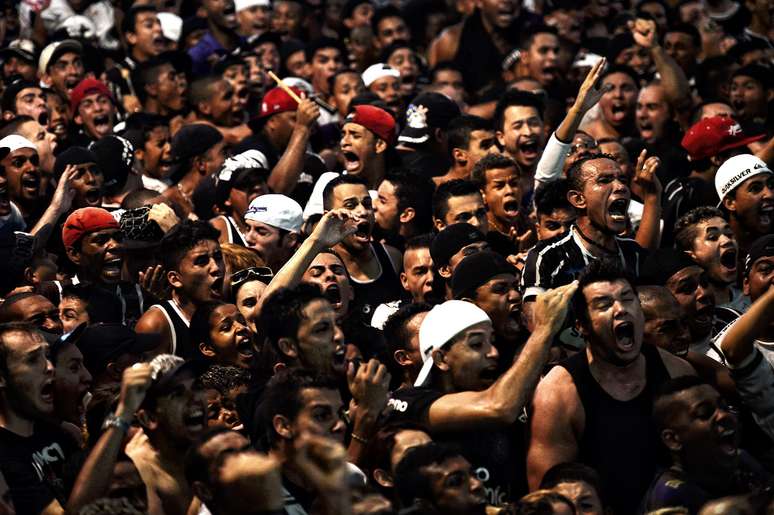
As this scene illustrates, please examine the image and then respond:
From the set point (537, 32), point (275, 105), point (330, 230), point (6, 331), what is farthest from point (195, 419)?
point (537, 32)

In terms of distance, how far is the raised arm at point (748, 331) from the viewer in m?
8.83

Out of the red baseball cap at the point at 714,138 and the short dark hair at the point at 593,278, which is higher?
the short dark hair at the point at 593,278

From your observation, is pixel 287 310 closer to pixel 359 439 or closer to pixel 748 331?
pixel 359 439

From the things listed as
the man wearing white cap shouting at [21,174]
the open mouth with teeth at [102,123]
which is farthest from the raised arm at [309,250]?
the open mouth with teeth at [102,123]

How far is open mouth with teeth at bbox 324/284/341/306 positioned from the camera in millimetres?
10411

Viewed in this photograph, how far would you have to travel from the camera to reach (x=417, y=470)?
7.71 metres

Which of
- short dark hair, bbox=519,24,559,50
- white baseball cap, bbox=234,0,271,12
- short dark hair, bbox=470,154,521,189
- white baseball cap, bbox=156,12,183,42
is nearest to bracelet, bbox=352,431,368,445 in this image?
short dark hair, bbox=470,154,521,189

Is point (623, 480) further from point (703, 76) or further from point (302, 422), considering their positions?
point (703, 76)

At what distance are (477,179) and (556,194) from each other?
4.13 feet

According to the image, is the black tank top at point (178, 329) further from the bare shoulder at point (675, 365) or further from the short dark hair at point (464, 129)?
the short dark hair at point (464, 129)

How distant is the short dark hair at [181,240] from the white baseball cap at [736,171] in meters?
3.61

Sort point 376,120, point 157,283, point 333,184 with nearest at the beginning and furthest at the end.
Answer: point 157,283 < point 333,184 < point 376,120

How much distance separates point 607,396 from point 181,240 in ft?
10.5

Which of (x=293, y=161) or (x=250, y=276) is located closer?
(x=250, y=276)
